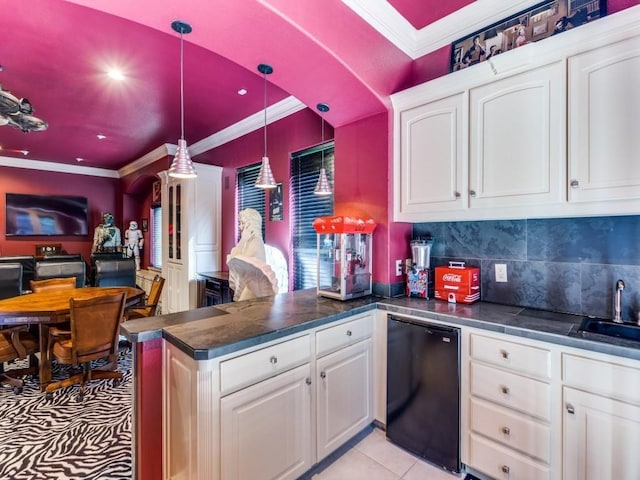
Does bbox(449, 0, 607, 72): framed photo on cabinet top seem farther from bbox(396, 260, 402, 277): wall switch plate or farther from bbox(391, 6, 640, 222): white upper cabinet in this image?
bbox(396, 260, 402, 277): wall switch plate

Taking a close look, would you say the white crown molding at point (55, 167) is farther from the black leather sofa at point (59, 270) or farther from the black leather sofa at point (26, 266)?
the black leather sofa at point (59, 270)

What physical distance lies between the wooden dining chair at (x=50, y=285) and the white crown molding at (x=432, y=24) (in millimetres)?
4208

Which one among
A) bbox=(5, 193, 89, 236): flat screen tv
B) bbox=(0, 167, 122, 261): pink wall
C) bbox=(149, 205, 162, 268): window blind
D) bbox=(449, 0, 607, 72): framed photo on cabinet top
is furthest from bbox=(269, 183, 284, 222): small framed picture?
bbox=(5, 193, 89, 236): flat screen tv

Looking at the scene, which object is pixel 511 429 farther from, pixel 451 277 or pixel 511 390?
pixel 451 277

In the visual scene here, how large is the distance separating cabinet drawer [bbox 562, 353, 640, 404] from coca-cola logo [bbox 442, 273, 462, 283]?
756 mm

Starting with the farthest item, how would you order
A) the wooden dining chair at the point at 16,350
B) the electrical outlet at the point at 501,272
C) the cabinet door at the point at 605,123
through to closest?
1. the wooden dining chair at the point at 16,350
2. the electrical outlet at the point at 501,272
3. the cabinet door at the point at 605,123

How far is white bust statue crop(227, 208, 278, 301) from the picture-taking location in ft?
9.18

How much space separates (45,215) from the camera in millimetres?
6672

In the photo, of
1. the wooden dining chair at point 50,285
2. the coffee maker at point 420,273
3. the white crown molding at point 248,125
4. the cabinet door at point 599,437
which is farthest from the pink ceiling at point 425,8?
the wooden dining chair at point 50,285

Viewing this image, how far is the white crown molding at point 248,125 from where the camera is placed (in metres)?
3.42

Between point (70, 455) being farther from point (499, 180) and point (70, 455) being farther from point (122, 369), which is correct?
point (499, 180)

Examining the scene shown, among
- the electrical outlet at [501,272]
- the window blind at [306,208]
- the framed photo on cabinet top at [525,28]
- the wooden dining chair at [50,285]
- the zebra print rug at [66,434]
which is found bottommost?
the zebra print rug at [66,434]

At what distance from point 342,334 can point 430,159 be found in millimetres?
1337

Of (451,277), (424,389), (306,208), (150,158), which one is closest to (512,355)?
(424,389)
